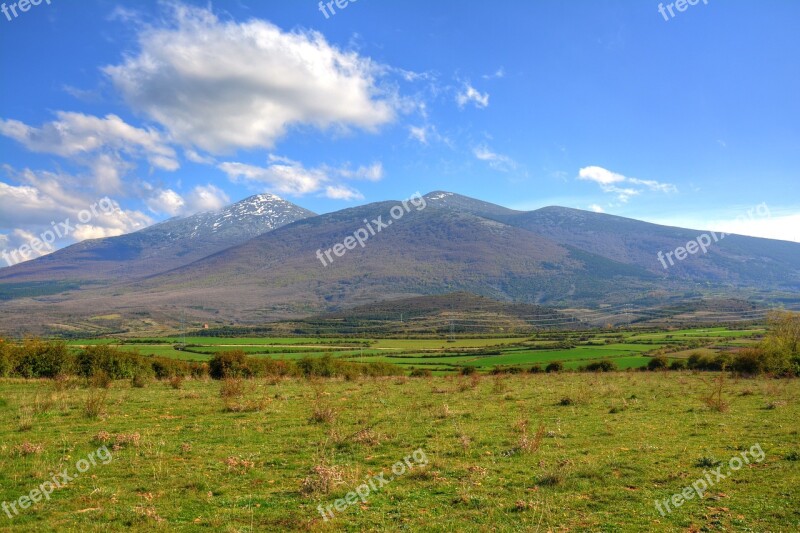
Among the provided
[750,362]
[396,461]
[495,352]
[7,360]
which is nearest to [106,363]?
[7,360]

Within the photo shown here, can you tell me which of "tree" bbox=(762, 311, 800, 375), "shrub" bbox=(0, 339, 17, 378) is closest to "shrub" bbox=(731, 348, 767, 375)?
"tree" bbox=(762, 311, 800, 375)

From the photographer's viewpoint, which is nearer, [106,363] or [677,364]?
[106,363]

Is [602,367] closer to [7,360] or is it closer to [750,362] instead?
[750,362]

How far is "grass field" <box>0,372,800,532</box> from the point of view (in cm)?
835

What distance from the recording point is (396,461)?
40.5ft

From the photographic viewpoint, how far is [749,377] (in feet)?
125

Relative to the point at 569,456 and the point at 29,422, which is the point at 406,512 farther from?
the point at 29,422

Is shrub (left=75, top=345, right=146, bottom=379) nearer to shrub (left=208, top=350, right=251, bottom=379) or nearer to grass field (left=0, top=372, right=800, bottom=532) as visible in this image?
shrub (left=208, top=350, right=251, bottom=379)

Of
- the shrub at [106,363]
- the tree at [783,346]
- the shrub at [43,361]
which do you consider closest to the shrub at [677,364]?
the tree at [783,346]

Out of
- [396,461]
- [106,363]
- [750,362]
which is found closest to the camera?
[396,461]

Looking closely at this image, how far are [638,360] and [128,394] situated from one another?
62.8 meters

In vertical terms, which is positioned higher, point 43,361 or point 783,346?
point 43,361

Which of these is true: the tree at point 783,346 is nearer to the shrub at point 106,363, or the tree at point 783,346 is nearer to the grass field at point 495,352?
the grass field at point 495,352

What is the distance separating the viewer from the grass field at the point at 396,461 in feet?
27.4
